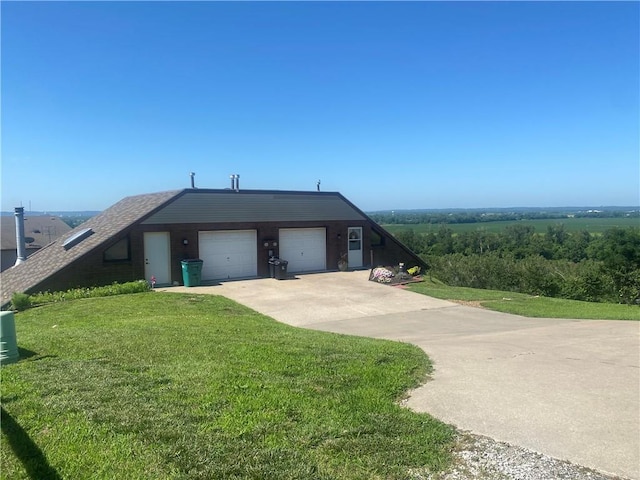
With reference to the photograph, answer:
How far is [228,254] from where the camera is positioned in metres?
19.6

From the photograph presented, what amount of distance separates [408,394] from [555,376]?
85.8 inches

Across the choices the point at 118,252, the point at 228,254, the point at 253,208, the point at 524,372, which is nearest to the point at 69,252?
the point at 118,252

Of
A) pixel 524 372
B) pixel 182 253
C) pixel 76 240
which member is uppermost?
pixel 76 240

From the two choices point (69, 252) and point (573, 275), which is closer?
point (69, 252)

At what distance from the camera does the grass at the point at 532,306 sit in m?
12.9

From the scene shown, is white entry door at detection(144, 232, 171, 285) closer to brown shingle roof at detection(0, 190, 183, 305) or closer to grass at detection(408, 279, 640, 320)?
brown shingle roof at detection(0, 190, 183, 305)

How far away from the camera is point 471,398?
5.22m

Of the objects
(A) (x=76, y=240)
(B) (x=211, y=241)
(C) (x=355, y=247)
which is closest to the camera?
(A) (x=76, y=240)

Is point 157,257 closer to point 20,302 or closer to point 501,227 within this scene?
point 20,302

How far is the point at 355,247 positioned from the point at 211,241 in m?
7.21

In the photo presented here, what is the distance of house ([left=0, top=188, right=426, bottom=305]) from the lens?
16594mm

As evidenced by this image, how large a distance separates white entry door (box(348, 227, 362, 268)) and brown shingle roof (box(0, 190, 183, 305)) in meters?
8.35

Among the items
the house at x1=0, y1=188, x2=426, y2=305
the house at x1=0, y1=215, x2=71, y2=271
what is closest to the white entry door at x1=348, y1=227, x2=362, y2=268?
the house at x1=0, y1=188, x2=426, y2=305

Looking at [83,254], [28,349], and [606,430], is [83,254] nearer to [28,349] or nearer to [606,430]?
[28,349]
